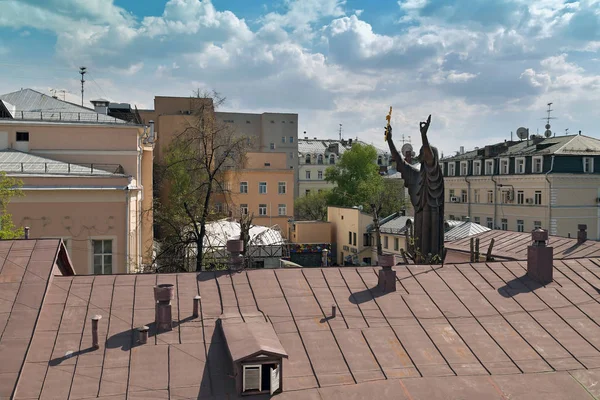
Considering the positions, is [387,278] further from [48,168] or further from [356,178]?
[356,178]

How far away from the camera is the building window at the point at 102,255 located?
25.7 m

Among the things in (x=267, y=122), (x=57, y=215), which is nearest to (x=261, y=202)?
(x=267, y=122)

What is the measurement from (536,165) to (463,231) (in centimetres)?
1615

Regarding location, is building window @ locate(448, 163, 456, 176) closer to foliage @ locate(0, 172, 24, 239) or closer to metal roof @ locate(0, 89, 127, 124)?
metal roof @ locate(0, 89, 127, 124)

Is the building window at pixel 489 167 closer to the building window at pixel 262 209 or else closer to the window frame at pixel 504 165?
the window frame at pixel 504 165

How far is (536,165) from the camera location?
4700 centimetres

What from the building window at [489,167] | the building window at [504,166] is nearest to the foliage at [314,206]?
the building window at [489,167]

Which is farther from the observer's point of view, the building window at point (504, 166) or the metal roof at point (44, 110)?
the building window at point (504, 166)

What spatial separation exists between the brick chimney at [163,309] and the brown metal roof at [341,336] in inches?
7.5

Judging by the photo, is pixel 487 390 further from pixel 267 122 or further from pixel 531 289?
pixel 267 122

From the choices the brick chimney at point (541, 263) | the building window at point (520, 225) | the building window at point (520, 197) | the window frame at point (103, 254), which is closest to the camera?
the brick chimney at point (541, 263)

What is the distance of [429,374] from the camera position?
33.3 ft

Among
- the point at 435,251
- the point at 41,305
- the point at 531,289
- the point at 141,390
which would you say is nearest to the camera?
the point at 141,390

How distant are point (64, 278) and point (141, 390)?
419cm
